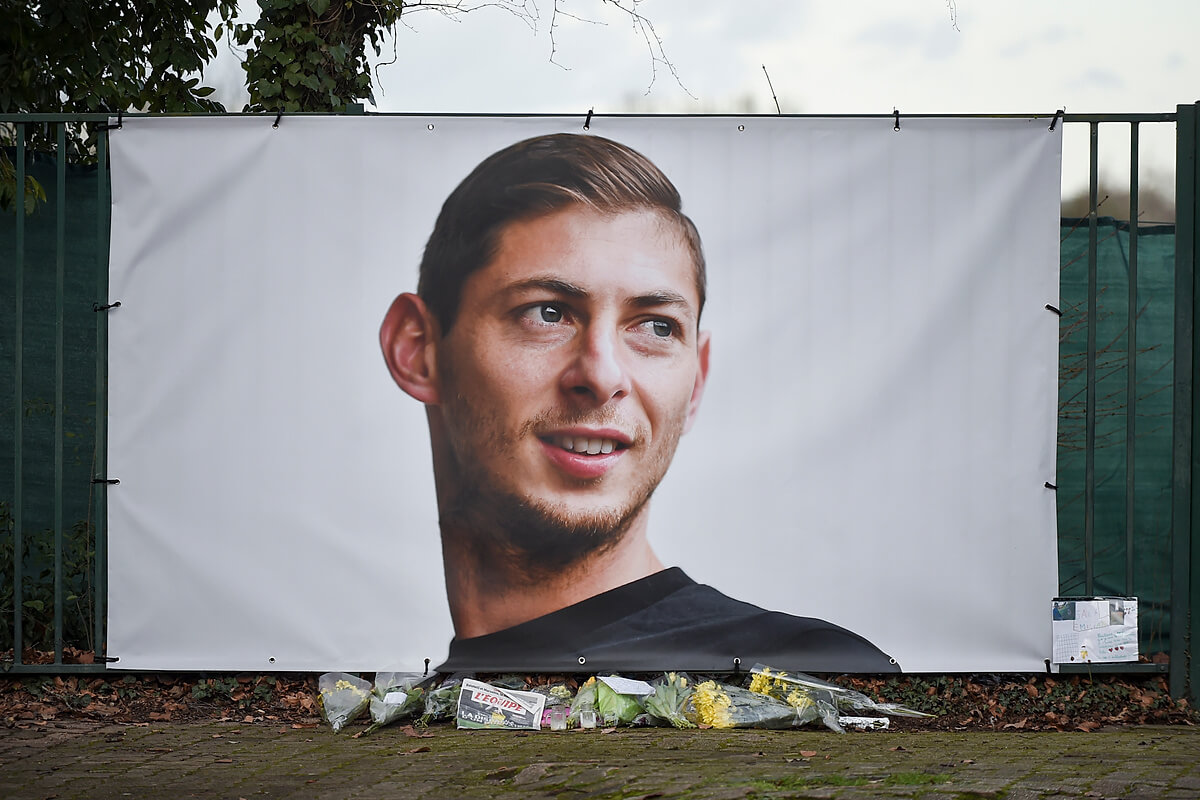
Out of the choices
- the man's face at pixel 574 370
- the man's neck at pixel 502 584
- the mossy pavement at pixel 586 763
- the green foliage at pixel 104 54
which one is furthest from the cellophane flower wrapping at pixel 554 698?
the green foliage at pixel 104 54

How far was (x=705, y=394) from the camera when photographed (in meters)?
4.95

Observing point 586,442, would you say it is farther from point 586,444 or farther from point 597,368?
point 597,368

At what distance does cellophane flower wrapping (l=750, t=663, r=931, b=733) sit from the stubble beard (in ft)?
2.99

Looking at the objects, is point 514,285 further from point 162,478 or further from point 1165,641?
point 1165,641

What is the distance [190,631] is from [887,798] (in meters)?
3.15

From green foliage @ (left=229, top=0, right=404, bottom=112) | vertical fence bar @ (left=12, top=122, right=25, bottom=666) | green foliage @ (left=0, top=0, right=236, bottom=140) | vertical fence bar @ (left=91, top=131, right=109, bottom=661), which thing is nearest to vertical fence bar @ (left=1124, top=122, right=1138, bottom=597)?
green foliage @ (left=229, top=0, right=404, bottom=112)

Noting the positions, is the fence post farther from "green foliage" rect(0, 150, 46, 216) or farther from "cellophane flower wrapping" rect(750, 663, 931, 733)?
"green foliage" rect(0, 150, 46, 216)

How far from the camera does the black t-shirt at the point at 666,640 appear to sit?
195 inches

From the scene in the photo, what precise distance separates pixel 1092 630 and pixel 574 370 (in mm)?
2600

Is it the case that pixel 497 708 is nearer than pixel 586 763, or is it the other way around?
pixel 586 763

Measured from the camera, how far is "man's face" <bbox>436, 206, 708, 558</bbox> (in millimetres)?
4938

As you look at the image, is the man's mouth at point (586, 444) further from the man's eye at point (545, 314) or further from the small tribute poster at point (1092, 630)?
the small tribute poster at point (1092, 630)

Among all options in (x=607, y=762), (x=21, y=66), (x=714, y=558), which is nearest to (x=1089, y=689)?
(x=714, y=558)

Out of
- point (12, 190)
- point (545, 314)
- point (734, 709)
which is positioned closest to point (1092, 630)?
point (734, 709)
